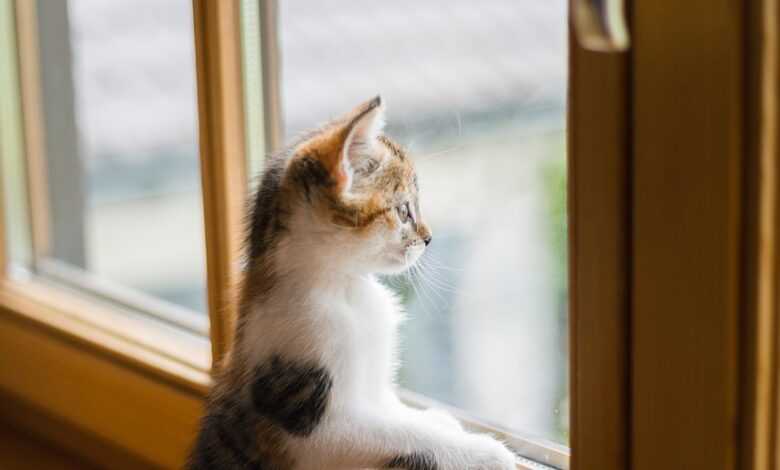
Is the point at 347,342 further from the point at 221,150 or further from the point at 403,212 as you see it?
the point at 221,150

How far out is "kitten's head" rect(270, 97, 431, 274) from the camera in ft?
2.77

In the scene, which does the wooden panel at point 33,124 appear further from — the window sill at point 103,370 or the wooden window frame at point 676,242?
the wooden window frame at point 676,242

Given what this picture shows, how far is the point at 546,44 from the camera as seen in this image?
819mm

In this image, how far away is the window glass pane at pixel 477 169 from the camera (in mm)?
851

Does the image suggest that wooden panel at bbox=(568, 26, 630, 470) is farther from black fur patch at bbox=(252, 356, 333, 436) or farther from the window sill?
the window sill

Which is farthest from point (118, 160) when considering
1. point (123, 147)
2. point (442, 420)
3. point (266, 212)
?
point (442, 420)

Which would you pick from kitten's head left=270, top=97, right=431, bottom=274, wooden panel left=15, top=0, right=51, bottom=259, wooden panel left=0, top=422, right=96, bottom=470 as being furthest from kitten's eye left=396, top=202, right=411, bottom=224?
wooden panel left=15, top=0, right=51, bottom=259

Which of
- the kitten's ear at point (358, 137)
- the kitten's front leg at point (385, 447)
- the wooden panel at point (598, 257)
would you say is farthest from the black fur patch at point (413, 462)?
the kitten's ear at point (358, 137)

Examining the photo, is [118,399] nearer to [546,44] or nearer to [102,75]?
[102,75]

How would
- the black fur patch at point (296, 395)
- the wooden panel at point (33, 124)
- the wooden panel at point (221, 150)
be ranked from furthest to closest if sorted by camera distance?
the wooden panel at point (33, 124) < the wooden panel at point (221, 150) < the black fur patch at point (296, 395)

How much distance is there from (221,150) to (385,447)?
14.3 inches

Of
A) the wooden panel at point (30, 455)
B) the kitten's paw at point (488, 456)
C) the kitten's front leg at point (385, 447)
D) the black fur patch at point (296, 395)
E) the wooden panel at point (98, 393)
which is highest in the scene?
the black fur patch at point (296, 395)

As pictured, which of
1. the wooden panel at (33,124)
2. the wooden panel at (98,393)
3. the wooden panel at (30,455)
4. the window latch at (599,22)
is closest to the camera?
the window latch at (599,22)

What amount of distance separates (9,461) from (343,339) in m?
0.66
